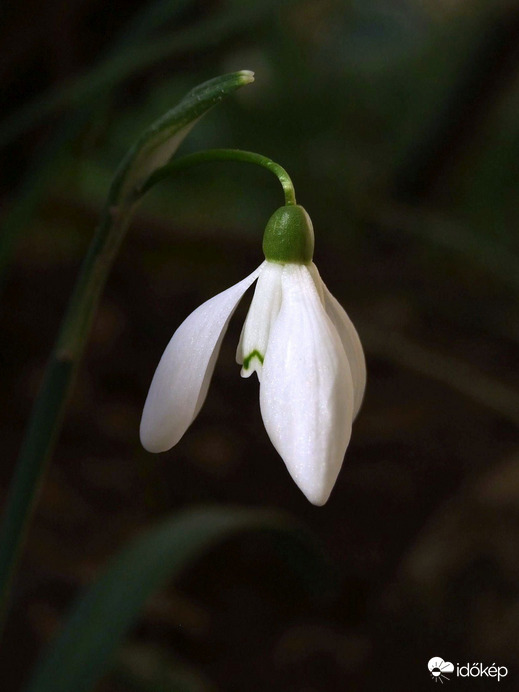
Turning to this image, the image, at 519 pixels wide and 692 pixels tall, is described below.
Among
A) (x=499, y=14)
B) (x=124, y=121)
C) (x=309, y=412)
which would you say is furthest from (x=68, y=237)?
(x=309, y=412)

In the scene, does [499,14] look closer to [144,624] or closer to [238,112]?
[238,112]

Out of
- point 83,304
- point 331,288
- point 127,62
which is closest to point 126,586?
point 83,304

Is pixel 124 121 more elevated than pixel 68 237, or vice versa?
pixel 124 121

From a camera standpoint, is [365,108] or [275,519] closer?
[275,519]

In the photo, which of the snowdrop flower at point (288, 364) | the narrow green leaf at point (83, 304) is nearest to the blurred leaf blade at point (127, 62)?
the narrow green leaf at point (83, 304)

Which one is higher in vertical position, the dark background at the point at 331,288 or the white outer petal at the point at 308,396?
the dark background at the point at 331,288

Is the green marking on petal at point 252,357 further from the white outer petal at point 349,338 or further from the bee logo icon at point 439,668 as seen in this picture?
the bee logo icon at point 439,668

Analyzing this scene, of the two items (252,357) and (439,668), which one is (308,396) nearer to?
(252,357)
